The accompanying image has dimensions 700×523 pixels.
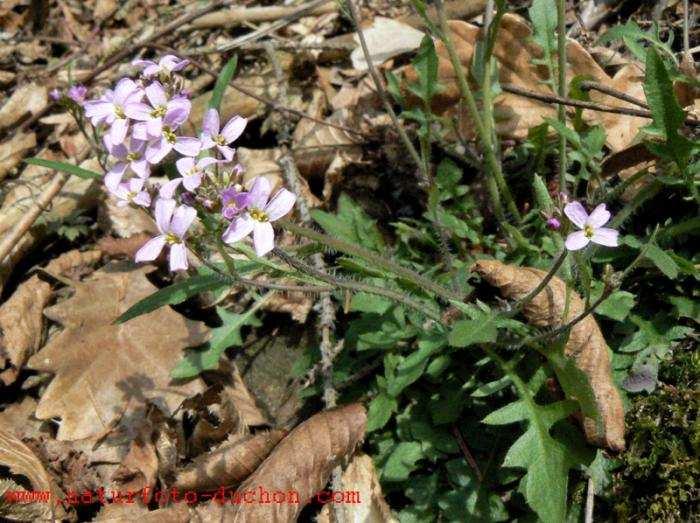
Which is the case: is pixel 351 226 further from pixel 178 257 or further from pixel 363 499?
pixel 178 257

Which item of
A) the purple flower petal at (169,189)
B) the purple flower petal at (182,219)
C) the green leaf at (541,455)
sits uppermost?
the purple flower petal at (169,189)

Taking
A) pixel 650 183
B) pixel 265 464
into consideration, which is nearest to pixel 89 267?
pixel 265 464

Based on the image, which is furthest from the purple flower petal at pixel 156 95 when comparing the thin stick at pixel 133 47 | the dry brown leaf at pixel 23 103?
the dry brown leaf at pixel 23 103

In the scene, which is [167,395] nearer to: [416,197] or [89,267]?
[89,267]

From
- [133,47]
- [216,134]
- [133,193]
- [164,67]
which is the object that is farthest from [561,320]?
[133,47]

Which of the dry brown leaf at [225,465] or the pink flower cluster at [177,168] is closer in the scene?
the pink flower cluster at [177,168]

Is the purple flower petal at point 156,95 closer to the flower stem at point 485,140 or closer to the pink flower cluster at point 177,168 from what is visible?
the pink flower cluster at point 177,168

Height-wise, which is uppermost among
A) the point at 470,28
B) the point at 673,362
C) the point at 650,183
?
the point at 470,28
